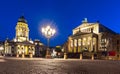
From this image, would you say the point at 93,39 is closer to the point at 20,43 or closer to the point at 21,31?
the point at 20,43

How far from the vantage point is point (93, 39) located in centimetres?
10719

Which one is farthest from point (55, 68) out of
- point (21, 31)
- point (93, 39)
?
point (21, 31)

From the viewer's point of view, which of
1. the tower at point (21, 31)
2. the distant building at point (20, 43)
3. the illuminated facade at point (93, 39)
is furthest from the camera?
the tower at point (21, 31)

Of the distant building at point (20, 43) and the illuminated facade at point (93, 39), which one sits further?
the distant building at point (20, 43)

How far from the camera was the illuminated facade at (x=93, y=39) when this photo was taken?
3914 inches

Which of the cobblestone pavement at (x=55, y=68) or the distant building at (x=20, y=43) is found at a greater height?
the distant building at (x=20, y=43)

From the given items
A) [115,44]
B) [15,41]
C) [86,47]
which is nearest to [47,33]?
[115,44]

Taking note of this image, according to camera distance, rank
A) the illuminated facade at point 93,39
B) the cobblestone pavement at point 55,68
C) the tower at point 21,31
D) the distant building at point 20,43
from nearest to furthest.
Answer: the cobblestone pavement at point 55,68 → the illuminated facade at point 93,39 → the distant building at point 20,43 → the tower at point 21,31

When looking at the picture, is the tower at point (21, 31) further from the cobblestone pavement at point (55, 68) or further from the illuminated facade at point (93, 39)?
the cobblestone pavement at point (55, 68)

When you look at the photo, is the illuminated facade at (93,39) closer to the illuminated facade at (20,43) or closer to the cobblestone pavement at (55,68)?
the illuminated facade at (20,43)

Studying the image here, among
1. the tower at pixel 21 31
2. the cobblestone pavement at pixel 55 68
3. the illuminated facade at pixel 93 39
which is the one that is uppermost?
the tower at pixel 21 31

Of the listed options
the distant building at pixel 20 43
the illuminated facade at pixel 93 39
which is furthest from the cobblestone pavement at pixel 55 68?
the distant building at pixel 20 43

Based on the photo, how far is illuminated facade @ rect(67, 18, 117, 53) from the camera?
326ft

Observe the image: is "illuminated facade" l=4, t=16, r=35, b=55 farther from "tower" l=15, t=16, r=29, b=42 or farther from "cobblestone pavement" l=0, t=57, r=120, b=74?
"cobblestone pavement" l=0, t=57, r=120, b=74
